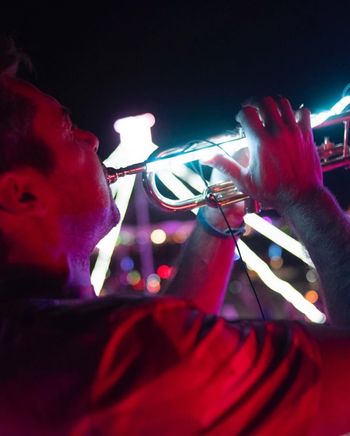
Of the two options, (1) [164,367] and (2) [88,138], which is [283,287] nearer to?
(2) [88,138]

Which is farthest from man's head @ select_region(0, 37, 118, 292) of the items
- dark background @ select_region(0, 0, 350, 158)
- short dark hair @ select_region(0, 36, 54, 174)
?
dark background @ select_region(0, 0, 350, 158)

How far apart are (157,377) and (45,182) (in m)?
0.82

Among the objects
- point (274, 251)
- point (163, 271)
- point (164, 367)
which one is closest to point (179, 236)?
point (163, 271)

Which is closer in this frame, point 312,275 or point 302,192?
point 302,192

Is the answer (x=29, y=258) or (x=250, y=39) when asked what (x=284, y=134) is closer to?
(x=29, y=258)

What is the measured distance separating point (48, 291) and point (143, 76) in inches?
161

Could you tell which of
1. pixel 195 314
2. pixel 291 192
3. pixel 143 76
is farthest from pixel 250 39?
pixel 195 314

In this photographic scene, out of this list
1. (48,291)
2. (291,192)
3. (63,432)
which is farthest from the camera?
(291,192)

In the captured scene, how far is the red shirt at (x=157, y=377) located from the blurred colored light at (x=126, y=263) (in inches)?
597

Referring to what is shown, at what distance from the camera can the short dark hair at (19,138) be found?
1.52 meters

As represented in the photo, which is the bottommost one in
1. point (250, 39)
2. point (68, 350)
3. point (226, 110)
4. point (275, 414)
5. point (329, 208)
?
point (275, 414)

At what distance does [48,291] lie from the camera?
142cm

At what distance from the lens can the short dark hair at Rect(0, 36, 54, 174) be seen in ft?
4.99

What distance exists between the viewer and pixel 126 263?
17281 millimetres
